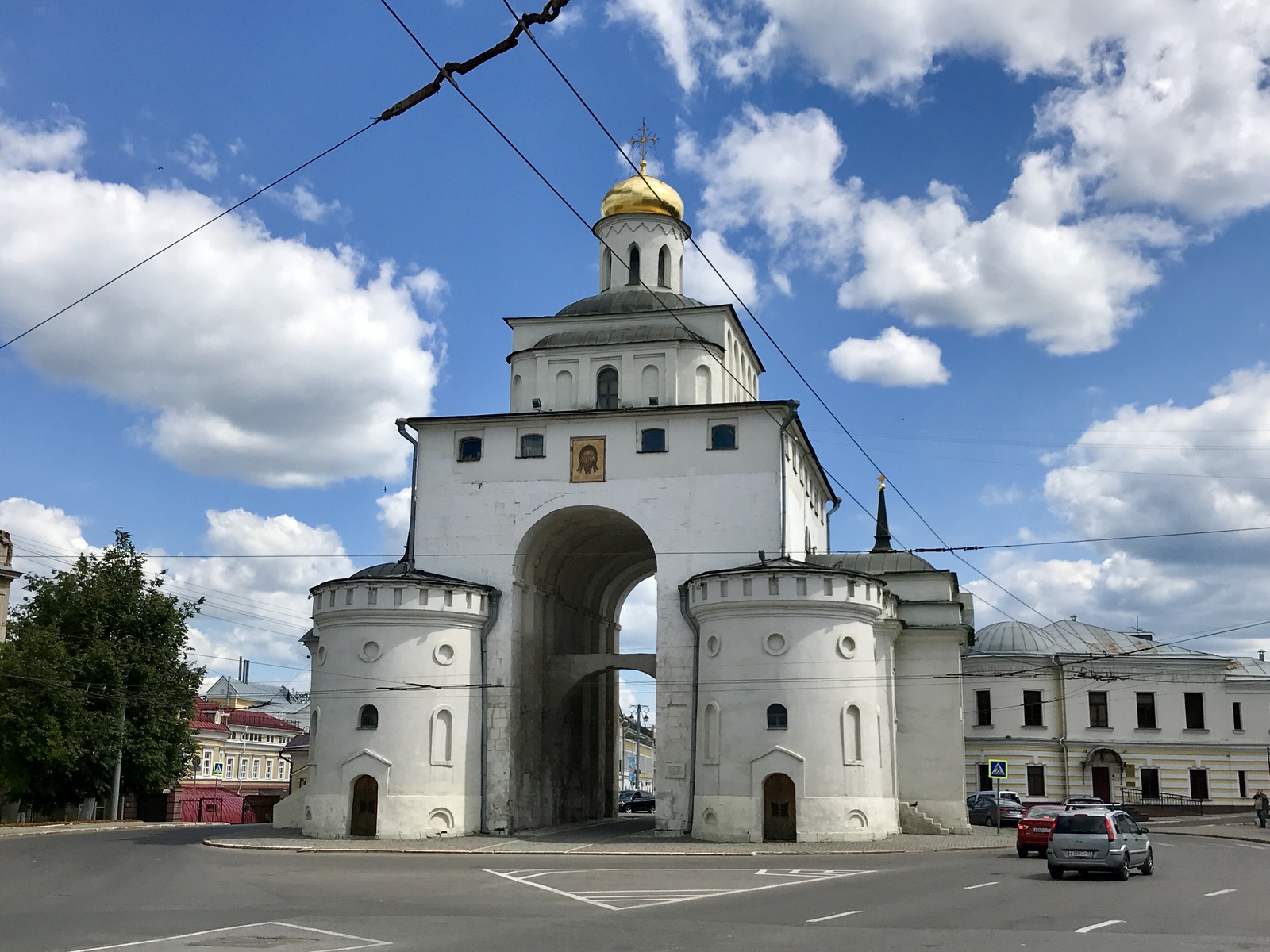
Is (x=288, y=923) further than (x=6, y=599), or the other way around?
(x=6, y=599)

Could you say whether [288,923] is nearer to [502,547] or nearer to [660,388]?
[502,547]

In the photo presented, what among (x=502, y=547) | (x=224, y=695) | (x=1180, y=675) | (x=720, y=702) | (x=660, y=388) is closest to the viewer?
(x=720, y=702)

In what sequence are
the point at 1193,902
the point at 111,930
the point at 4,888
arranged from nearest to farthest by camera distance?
the point at 111,930
the point at 1193,902
the point at 4,888

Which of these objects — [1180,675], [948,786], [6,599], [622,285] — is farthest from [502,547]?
[1180,675]

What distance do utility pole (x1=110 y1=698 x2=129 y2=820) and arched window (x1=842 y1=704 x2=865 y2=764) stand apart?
2425 cm

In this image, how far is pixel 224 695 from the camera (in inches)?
4031

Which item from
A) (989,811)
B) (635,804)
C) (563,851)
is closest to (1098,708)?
(989,811)

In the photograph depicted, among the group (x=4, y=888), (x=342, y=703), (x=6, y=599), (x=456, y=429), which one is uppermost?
(x=456, y=429)

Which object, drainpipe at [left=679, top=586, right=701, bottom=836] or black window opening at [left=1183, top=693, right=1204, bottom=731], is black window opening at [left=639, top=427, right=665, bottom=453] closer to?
drainpipe at [left=679, top=586, right=701, bottom=836]

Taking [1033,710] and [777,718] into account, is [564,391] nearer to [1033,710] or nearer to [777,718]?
[777,718]

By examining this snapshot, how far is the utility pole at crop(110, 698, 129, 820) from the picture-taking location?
40750 millimetres

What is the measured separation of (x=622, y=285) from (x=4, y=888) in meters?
29.7

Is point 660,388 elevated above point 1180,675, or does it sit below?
above

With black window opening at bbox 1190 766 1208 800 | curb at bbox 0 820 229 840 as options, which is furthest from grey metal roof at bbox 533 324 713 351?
black window opening at bbox 1190 766 1208 800
